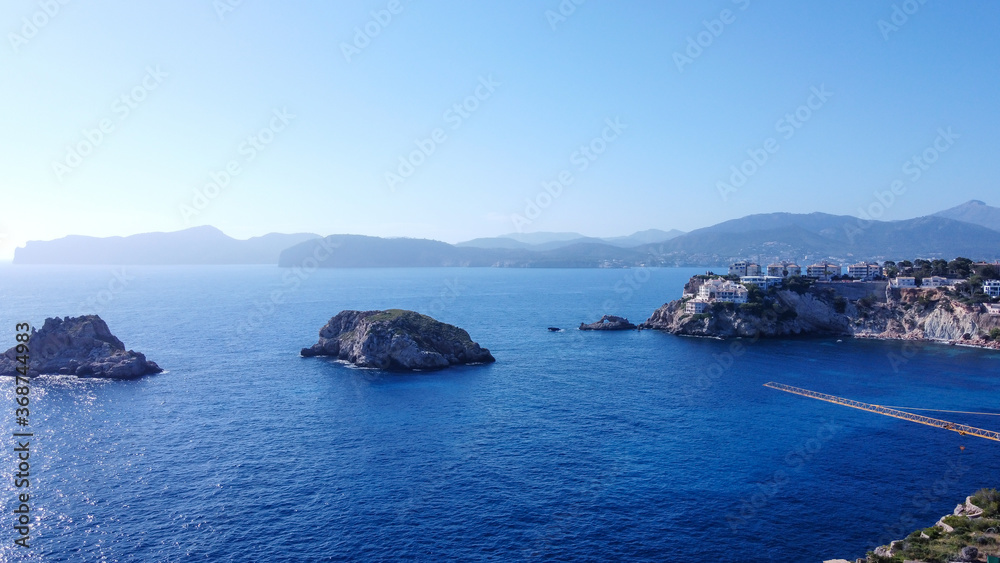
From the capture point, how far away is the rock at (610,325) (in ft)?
411

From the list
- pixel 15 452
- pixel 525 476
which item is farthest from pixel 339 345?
pixel 525 476

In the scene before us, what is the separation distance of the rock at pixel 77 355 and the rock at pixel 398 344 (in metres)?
24.6

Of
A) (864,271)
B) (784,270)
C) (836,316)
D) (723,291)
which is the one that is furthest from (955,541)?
(864,271)

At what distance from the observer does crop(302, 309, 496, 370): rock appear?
8650 centimetres

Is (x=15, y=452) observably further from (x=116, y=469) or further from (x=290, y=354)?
(x=290, y=354)

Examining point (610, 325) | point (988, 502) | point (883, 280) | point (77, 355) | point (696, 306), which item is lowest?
point (988, 502)

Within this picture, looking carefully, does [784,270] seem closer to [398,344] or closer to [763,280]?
[763,280]

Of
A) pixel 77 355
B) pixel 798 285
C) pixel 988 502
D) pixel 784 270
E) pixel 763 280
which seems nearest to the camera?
pixel 988 502

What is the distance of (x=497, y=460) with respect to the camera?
49.0m

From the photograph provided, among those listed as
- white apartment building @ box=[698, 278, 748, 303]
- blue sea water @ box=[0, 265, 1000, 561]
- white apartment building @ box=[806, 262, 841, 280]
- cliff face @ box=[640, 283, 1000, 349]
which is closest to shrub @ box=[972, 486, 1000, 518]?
blue sea water @ box=[0, 265, 1000, 561]

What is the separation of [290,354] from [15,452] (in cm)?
4771

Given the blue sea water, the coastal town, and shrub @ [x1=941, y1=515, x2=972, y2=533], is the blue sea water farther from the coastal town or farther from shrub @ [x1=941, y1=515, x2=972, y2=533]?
the coastal town

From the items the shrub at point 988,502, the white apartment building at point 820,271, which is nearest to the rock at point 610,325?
the white apartment building at point 820,271

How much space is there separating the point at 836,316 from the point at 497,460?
97.6 m
